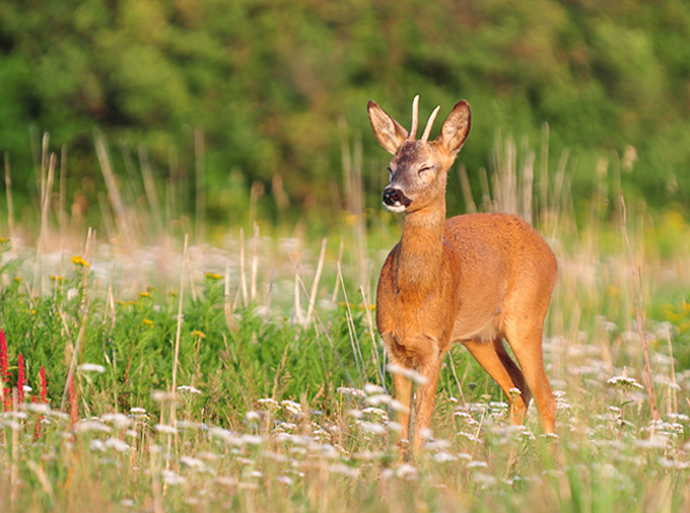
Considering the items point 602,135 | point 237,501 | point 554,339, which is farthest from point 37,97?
point 237,501

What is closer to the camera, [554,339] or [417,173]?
[417,173]

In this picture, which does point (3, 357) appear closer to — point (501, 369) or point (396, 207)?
point (396, 207)

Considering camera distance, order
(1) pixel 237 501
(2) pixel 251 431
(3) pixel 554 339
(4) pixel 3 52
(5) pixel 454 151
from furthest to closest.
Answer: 1. (4) pixel 3 52
2. (3) pixel 554 339
3. (5) pixel 454 151
4. (2) pixel 251 431
5. (1) pixel 237 501

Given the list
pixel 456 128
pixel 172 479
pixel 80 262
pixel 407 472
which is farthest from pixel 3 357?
pixel 456 128

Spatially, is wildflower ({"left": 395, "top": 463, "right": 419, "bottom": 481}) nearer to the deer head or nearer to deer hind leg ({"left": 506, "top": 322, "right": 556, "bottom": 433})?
the deer head

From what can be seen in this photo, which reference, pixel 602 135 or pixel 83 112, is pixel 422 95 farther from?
pixel 83 112

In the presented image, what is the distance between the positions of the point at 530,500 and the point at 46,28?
50.4 ft

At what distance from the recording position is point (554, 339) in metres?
6.24

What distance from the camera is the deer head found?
4181 millimetres

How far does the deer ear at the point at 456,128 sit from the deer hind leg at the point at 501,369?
128 centimetres

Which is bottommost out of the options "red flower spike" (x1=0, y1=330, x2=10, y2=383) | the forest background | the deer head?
"red flower spike" (x1=0, y1=330, x2=10, y2=383)

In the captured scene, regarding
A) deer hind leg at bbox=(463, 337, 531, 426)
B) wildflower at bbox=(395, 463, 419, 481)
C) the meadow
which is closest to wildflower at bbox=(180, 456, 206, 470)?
the meadow

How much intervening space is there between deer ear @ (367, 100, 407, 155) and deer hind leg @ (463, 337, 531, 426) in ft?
4.39

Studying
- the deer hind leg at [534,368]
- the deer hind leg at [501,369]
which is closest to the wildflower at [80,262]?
the deer hind leg at [501,369]
